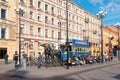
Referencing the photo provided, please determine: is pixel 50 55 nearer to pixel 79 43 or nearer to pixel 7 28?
pixel 79 43

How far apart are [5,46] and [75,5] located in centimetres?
3210

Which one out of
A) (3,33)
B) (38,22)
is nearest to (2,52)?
(3,33)

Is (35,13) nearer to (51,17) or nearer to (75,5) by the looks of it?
(51,17)

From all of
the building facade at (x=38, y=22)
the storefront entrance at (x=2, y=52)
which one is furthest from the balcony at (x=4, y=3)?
the storefront entrance at (x=2, y=52)

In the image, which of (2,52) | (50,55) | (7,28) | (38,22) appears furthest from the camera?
(38,22)

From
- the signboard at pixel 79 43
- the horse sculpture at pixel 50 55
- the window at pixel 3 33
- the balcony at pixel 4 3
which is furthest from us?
the window at pixel 3 33

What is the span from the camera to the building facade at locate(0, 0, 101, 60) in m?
45.1

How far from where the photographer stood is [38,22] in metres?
52.5

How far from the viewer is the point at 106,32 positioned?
310 feet

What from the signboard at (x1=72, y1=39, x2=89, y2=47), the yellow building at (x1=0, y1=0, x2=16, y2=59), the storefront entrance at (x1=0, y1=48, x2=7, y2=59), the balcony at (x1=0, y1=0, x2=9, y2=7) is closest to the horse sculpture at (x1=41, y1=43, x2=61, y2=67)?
the signboard at (x1=72, y1=39, x2=89, y2=47)

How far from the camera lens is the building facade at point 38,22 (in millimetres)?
45094

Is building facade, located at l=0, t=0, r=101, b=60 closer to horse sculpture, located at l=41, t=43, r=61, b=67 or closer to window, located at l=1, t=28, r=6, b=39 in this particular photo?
window, located at l=1, t=28, r=6, b=39

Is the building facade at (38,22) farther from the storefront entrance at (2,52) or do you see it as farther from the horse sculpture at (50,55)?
the horse sculpture at (50,55)

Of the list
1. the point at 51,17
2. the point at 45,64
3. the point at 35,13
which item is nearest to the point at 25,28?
the point at 35,13
